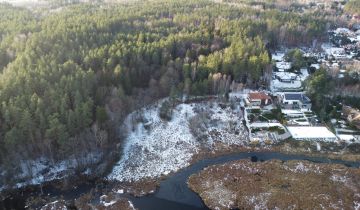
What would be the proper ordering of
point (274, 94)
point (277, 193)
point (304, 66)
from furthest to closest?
1. point (304, 66)
2. point (274, 94)
3. point (277, 193)

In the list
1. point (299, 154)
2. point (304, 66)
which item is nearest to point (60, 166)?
point (299, 154)

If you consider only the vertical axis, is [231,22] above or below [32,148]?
above

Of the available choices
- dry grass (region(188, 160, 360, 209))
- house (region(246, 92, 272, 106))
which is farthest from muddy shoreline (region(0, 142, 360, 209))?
house (region(246, 92, 272, 106))

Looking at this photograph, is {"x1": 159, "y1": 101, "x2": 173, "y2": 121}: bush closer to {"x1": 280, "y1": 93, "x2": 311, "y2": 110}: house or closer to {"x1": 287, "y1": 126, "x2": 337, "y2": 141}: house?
{"x1": 287, "y1": 126, "x2": 337, "y2": 141}: house

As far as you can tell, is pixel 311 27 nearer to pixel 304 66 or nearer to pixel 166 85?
pixel 304 66

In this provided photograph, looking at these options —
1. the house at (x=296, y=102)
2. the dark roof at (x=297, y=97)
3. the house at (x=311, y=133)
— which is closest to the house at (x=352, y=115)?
the house at (x=311, y=133)

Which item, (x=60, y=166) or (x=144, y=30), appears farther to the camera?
(x=144, y=30)

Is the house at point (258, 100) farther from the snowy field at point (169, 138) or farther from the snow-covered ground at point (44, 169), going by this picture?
the snow-covered ground at point (44, 169)
